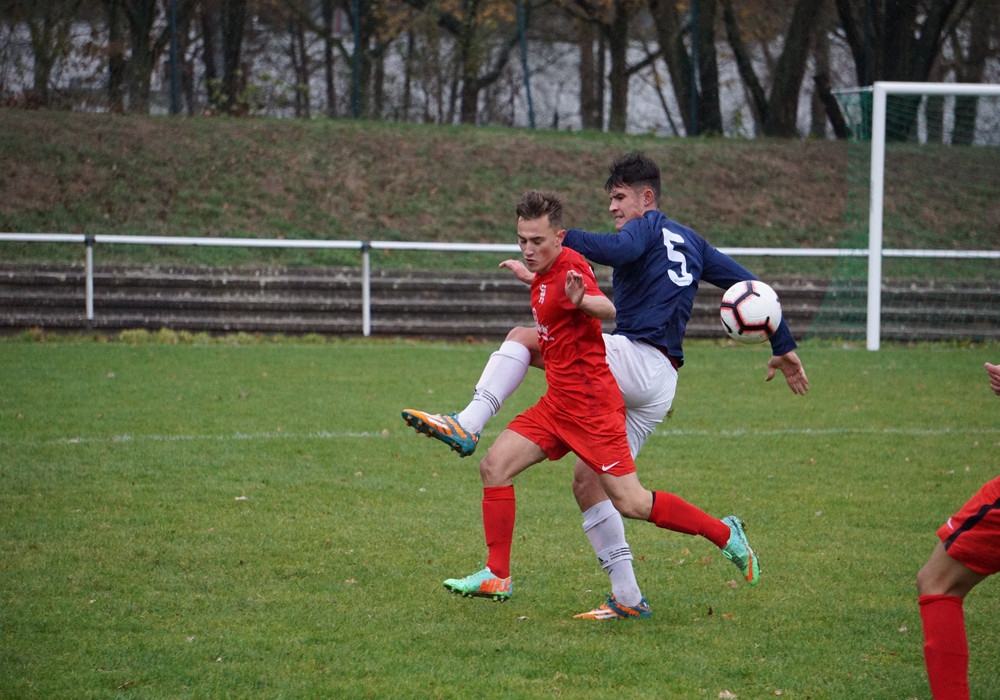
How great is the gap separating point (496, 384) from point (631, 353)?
0.65 m

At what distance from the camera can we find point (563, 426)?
4684 mm

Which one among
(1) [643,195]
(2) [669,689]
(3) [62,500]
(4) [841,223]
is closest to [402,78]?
(4) [841,223]

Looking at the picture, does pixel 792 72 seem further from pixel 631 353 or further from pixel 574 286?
pixel 574 286

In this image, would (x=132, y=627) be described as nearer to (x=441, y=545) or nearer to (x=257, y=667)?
(x=257, y=667)

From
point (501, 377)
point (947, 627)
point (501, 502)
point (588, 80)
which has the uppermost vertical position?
point (588, 80)

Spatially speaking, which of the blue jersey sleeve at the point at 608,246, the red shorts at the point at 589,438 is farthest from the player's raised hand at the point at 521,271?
the red shorts at the point at 589,438

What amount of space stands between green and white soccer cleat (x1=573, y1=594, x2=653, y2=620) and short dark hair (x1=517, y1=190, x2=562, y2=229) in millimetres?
1798

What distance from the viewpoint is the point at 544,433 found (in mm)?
4742

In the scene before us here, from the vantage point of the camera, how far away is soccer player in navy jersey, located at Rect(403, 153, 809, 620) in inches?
188

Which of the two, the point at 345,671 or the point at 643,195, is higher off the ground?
the point at 643,195

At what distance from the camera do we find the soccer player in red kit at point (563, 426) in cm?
454

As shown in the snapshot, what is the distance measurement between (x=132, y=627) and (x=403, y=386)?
22.8 ft

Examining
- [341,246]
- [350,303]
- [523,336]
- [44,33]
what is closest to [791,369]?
[523,336]

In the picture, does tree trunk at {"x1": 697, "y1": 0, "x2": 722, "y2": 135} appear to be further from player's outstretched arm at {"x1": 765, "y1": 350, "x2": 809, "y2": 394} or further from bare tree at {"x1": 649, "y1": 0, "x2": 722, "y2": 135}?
player's outstretched arm at {"x1": 765, "y1": 350, "x2": 809, "y2": 394}
